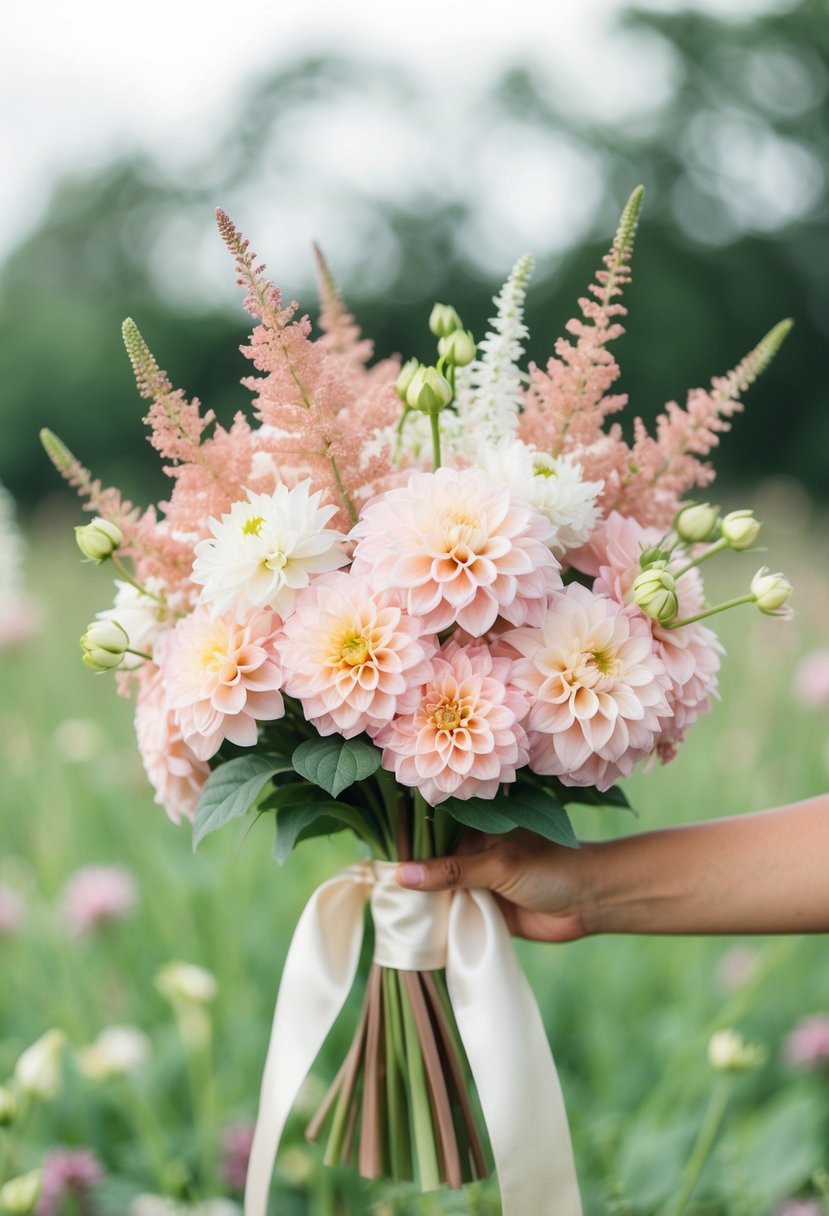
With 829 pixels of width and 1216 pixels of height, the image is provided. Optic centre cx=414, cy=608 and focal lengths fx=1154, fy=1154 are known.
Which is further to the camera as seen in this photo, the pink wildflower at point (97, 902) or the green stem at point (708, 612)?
the pink wildflower at point (97, 902)

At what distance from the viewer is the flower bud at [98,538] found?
79cm

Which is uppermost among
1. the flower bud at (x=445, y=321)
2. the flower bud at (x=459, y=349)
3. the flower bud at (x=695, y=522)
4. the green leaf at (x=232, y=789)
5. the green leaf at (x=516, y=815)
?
the flower bud at (x=445, y=321)

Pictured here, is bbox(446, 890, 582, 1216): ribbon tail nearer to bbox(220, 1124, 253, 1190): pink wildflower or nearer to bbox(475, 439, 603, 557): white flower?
bbox(475, 439, 603, 557): white flower

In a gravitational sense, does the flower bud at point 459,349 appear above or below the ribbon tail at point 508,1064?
above

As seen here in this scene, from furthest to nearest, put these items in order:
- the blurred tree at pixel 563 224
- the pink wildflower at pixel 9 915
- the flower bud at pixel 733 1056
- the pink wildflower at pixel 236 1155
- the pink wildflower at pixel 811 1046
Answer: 1. the blurred tree at pixel 563 224
2. the pink wildflower at pixel 9 915
3. the pink wildflower at pixel 811 1046
4. the pink wildflower at pixel 236 1155
5. the flower bud at pixel 733 1056

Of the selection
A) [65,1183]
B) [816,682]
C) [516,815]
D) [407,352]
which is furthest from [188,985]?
[407,352]

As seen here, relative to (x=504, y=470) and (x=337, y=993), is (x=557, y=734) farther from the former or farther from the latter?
(x=337, y=993)

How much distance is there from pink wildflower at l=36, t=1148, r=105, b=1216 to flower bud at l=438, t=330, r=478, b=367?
95 cm

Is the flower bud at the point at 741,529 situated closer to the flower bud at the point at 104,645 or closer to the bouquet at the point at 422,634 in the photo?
the bouquet at the point at 422,634

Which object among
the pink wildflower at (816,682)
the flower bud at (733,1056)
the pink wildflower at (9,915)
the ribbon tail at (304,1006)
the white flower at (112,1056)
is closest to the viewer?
the ribbon tail at (304,1006)

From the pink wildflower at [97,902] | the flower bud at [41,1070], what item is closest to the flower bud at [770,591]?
the flower bud at [41,1070]

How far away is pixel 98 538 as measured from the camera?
0.79 m

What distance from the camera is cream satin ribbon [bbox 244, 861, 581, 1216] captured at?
90 centimetres

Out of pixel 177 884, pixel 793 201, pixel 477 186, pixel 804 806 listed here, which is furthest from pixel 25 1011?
pixel 793 201
